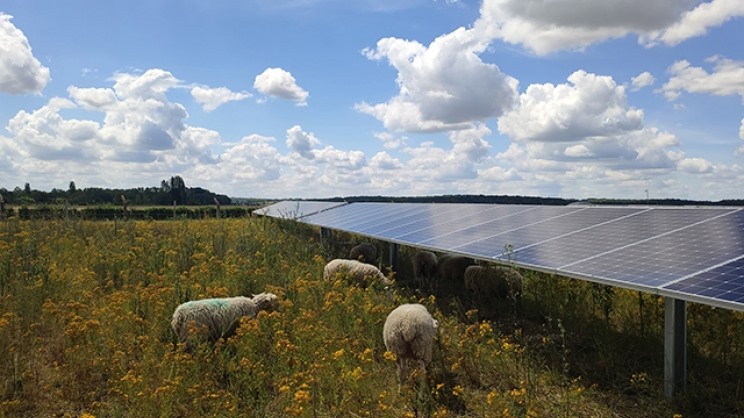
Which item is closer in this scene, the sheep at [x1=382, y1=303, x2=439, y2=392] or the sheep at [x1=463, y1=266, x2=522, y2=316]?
the sheep at [x1=382, y1=303, x2=439, y2=392]

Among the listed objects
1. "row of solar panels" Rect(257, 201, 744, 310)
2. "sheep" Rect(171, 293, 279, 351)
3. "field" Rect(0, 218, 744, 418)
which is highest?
"row of solar panels" Rect(257, 201, 744, 310)

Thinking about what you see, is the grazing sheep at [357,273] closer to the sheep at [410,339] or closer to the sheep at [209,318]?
the sheep at [209,318]

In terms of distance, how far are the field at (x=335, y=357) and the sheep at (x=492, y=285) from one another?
461 millimetres

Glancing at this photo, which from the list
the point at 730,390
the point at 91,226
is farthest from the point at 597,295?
the point at 91,226

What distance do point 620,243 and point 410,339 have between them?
12.9 feet

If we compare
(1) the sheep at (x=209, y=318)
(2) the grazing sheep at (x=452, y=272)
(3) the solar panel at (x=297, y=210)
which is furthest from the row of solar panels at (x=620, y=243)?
(3) the solar panel at (x=297, y=210)

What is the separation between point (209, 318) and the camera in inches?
313

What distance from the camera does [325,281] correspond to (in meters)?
10.8

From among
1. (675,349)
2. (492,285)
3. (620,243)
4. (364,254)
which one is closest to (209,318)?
(492,285)

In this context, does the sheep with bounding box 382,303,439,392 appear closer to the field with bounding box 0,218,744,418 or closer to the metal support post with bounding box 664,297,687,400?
the field with bounding box 0,218,744,418

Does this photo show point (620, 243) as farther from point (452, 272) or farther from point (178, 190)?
point (178, 190)

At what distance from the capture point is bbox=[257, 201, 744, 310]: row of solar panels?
573cm

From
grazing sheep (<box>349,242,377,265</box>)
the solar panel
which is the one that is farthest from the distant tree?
grazing sheep (<box>349,242,377,265</box>)

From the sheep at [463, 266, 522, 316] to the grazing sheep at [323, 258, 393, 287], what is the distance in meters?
1.91
